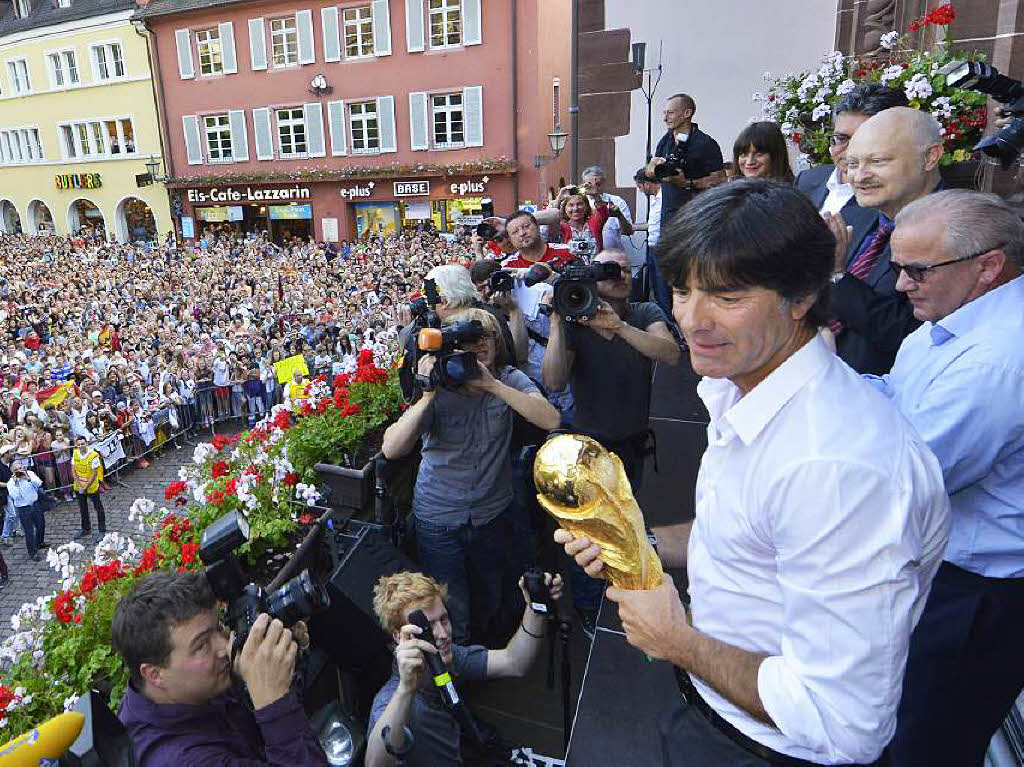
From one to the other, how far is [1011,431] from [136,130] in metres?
35.1

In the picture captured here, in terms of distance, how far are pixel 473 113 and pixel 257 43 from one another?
1019 cm

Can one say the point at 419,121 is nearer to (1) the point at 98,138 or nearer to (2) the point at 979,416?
(1) the point at 98,138

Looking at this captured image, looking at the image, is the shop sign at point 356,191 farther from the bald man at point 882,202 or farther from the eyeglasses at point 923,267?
the eyeglasses at point 923,267

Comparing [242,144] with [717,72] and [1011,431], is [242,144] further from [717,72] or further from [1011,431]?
[1011,431]

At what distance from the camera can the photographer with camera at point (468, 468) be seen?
9.15 feet

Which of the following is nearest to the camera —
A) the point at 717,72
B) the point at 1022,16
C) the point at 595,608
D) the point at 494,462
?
the point at 494,462

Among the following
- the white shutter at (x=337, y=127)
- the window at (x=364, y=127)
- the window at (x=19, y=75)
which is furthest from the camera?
the window at (x=19, y=75)

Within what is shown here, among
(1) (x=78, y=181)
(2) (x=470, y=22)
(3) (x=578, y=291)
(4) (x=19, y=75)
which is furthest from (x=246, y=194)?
(3) (x=578, y=291)

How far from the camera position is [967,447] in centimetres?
159

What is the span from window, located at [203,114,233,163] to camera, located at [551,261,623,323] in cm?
2922

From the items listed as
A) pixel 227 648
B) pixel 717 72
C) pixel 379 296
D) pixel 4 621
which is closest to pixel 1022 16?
pixel 717 72

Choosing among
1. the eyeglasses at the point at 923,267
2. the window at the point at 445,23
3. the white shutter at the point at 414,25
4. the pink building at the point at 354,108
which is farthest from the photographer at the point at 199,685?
the white shutter at the point at 414,25

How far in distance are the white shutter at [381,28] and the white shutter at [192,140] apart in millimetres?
9562

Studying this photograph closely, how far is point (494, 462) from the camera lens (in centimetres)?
292
